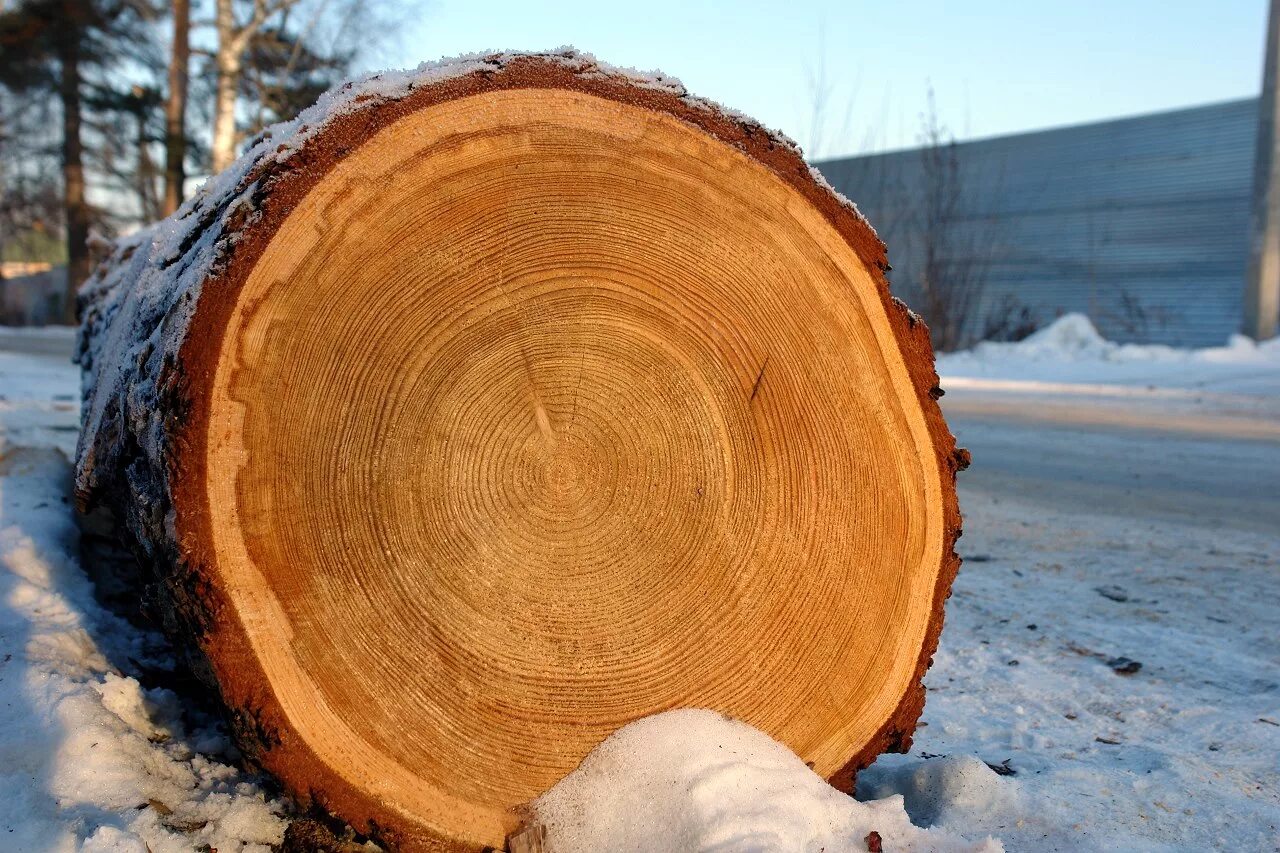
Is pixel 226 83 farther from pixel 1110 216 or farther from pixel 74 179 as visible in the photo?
pixel 1110 216

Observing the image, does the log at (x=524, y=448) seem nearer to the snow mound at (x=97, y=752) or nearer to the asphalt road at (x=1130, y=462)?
the snow mound at (x=97, y=752)

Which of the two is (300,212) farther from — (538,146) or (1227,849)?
(1227,849)

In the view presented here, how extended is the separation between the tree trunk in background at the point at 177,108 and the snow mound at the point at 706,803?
54.4ft

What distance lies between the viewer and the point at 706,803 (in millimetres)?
1474

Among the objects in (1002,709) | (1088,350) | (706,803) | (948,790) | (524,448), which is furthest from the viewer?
(1088,350)

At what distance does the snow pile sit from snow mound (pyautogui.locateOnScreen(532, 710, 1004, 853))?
50cm

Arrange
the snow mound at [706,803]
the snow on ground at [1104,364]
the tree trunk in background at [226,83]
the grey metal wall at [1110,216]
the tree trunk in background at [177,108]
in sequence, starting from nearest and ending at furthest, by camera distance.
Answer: the snow mound at [706,803]
the snow on ground at [1104,364]
the tree trunk in background at [226,83]
the grey metal wall at [1110,216]
the tree trunk in background at [177,108]

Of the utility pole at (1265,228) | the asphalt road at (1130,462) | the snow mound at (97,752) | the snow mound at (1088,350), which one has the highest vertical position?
the utility pole at (1265,228)

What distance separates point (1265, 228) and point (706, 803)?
12.8 m

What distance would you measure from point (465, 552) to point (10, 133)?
26.4 m

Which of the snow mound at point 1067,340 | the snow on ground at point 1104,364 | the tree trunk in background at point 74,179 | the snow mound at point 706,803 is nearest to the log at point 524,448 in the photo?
the snow mound at point 706,803

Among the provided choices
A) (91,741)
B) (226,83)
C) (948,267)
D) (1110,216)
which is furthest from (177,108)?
(91,741)

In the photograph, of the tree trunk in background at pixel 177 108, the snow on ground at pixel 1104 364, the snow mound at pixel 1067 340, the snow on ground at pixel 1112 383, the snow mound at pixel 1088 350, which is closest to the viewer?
the snow on ground at pixel 1112 383

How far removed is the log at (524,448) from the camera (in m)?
1.50
